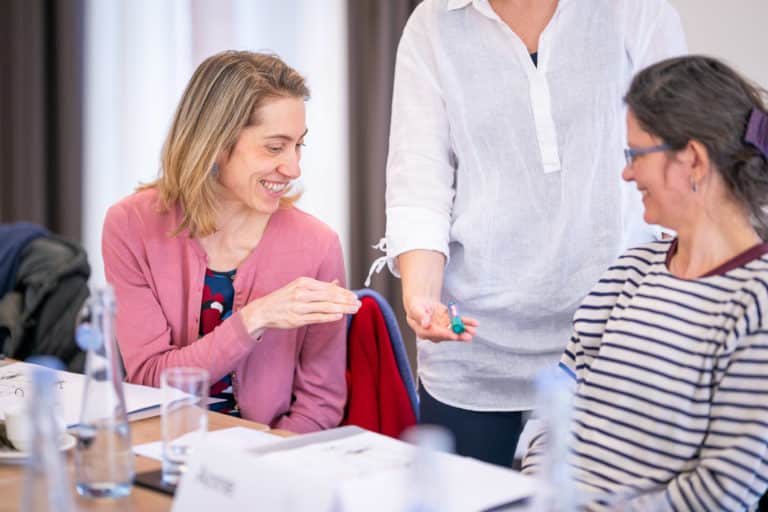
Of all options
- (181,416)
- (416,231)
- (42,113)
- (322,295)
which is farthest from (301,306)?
(42,113)

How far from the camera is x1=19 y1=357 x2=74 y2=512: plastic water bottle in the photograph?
955 mm

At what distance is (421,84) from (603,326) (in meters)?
0.61

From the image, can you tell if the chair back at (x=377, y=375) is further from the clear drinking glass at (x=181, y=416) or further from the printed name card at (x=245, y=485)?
the printed name card at (x=245, y=485)

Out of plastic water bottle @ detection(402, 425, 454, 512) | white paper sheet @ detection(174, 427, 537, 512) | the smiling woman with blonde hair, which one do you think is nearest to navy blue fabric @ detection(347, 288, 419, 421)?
the smiling woman with blonde hair

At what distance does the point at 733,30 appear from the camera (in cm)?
362

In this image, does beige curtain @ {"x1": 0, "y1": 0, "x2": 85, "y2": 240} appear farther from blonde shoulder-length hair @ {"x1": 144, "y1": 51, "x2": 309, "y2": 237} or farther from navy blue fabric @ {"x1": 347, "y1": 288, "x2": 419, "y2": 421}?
navy blue fabric @ {"x1": 347, "y1": 288, "x2": 419, "y2": 421}

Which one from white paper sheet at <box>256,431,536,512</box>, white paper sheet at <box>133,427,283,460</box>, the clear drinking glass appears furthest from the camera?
white paper sheet at <box>133,427,283,460</box>

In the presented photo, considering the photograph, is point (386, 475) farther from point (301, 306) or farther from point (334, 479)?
point (301, 306)

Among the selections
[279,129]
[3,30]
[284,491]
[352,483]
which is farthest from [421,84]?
[3,30]

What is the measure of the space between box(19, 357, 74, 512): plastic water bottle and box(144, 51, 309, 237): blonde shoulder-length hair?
111 centimetres

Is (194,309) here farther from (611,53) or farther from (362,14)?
(362,14)

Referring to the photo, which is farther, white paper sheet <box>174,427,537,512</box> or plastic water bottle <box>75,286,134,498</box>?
plastic water bottle <box>75,286,134,498</box>

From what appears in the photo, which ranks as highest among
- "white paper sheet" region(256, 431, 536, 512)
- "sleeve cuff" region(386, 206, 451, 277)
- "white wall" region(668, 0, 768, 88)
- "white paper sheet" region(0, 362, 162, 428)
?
"white wall" region(668, 0, 768, 88)

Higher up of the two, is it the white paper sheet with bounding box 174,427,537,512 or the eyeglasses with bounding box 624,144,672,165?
the eyeglasses with bounding box 624,144,672,165
